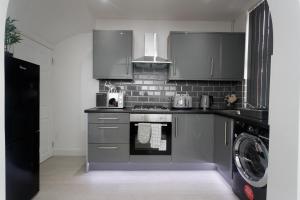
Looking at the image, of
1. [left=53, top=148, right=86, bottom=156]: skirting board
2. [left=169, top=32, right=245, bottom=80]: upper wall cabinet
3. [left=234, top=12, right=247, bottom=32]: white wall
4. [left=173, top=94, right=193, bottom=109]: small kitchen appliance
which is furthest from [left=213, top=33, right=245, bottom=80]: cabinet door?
[left=53, top=148, right=86, bottom=156]: skirting board

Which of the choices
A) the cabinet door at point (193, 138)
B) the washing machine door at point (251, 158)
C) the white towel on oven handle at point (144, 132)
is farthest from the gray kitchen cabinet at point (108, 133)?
the washing machine door at point (251, 158)

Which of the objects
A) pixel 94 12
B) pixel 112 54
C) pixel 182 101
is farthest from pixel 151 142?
pixel 94 12

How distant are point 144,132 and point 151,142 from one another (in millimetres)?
→ 169

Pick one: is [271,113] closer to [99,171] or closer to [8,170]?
[8,170]

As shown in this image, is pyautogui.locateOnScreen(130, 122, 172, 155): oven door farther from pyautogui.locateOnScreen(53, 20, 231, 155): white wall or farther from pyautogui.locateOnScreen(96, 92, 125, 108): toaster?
pyautogui.locateOnScreen(53, 20, 231, 155): white wall

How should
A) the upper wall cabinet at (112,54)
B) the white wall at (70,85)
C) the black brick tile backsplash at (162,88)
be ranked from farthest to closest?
the white wall at (70,85) → the black brick tile backsplash at (162,88) → the upper wall cabinet at (112,54)

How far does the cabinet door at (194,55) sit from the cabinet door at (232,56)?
89 mm

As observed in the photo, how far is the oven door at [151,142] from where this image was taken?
2719 mm

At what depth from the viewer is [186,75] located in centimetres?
305

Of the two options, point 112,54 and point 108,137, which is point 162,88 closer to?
point 112,54

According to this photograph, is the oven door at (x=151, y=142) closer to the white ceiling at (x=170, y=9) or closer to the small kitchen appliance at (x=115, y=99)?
the small kitchen appliance at (x=115, y=99)

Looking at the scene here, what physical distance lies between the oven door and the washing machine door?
0.92 m

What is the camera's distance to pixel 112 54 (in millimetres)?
3000

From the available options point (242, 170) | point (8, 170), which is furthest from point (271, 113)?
point (8, 170)
